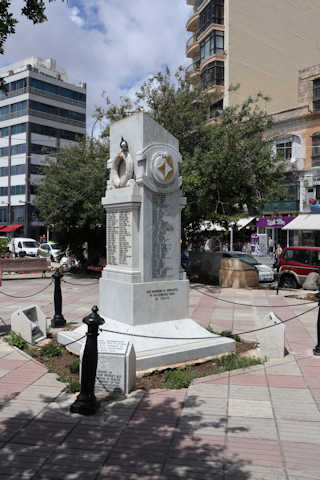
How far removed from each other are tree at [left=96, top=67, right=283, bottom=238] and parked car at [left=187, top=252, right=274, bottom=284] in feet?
5.48

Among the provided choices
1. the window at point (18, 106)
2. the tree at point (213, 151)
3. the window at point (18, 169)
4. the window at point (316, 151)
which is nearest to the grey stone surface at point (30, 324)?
the tree at point (213, 151)

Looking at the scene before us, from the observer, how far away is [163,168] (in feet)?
25.0

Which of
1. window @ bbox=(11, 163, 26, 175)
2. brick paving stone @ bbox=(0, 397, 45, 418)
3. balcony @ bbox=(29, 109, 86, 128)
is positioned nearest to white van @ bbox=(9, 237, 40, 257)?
window @ bbox=(11, 163, 26, 175)

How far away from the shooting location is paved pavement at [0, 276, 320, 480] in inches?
155

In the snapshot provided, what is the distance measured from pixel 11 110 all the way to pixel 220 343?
5917cm

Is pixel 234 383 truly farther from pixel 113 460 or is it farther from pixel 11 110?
pixel 11 110

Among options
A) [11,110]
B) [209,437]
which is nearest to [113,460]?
[209,437]

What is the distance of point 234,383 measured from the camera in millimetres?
6184

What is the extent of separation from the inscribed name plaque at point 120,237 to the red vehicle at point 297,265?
11.5m

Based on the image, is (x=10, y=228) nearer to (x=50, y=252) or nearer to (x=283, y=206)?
(x=50, y=252)

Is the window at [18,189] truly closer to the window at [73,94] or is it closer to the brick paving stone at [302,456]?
the window at [73,94]

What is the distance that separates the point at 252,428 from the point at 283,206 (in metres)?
33.5

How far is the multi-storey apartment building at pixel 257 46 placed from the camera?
1492 inches

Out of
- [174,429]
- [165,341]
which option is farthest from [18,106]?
[174,429]
